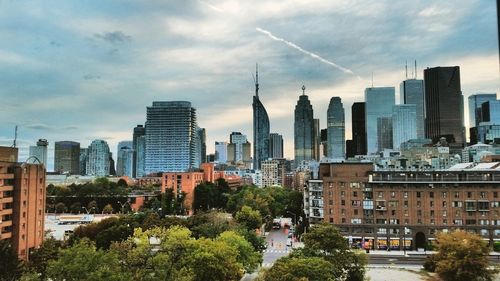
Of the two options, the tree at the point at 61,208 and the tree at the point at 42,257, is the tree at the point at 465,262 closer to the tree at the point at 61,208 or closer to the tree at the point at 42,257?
the tree at the point at 42,257

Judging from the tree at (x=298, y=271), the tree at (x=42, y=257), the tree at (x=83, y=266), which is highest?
the tree at (x=83, y=266)

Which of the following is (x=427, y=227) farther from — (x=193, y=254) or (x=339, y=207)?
(x=193, y=254)

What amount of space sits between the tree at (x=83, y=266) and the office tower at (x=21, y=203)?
23128 millimetres

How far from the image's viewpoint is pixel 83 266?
34.3 meters

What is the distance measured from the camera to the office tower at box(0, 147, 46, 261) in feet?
184

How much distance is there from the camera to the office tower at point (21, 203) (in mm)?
56062

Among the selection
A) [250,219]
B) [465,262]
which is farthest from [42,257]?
[465,262]

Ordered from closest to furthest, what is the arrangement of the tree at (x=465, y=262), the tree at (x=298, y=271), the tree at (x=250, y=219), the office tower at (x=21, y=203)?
the tree at (x=298, y=271)
the tree at (x=465, y=262)
the office tower at (x=21, y=203)
the tree at (x=250, y=219)

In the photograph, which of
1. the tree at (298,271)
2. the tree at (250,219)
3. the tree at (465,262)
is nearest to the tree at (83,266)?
the tree at (298,271)

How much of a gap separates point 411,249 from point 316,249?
33.5 m

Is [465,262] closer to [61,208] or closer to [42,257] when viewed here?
[42,257]

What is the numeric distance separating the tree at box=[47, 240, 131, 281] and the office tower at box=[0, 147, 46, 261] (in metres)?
23.1

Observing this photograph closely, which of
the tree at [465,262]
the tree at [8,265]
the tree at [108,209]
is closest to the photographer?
the tree at [8,265]

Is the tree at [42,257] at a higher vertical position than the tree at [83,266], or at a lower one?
lower
